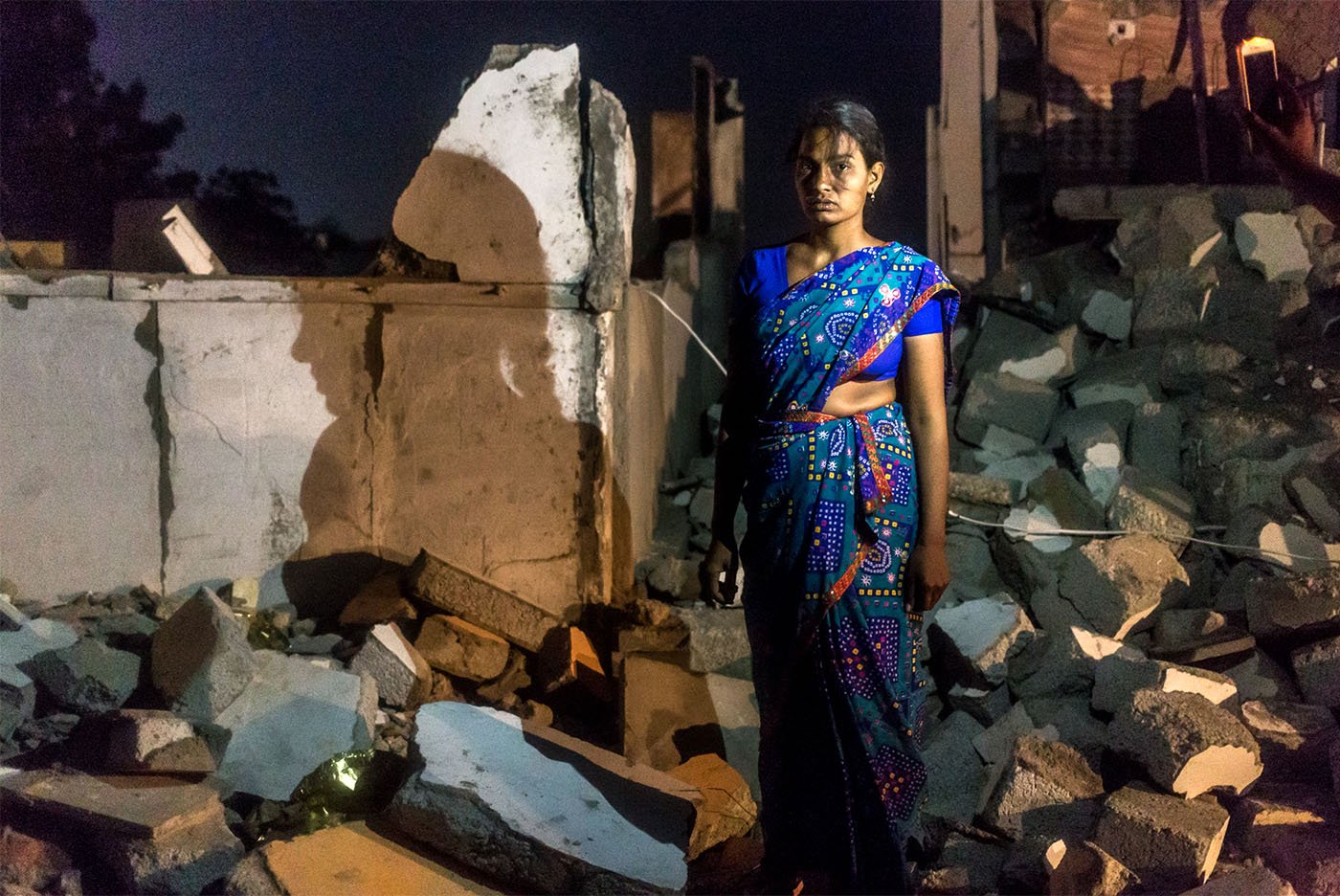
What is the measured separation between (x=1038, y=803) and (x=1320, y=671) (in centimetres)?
140

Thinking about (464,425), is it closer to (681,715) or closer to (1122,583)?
(681,715)

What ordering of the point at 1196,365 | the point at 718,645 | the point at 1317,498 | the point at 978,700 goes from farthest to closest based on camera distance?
the point at 1196,365, the point at 1317,498, the point at 718,645, the point at 978,700

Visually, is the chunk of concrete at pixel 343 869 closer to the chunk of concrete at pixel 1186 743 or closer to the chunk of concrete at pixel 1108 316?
the chunk of concrete at pixel 1186 743

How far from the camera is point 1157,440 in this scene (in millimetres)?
5438

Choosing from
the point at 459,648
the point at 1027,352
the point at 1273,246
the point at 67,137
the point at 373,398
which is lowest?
the point at 459,648

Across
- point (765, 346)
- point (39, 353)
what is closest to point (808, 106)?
point (765, 346)

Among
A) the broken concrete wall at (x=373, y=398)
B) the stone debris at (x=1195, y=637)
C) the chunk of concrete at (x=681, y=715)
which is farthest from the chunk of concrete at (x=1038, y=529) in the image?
the broken concrete wall at (x=373, y=398)

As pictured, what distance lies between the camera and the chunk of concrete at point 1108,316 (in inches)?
245

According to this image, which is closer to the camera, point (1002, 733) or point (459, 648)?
point (1002, 733)

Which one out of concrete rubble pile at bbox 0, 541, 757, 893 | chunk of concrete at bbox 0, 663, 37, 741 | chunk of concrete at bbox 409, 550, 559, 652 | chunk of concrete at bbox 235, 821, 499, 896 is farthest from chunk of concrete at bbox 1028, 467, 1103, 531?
chunk of concrete at bbox 0, 663, 37, 741

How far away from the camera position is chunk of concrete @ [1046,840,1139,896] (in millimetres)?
2838

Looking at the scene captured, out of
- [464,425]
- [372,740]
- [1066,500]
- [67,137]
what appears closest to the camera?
[372,740]

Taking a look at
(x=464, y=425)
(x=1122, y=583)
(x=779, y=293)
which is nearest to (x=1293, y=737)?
(x=1122, y=583)

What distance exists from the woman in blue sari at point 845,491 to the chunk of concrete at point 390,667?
1986 mm
